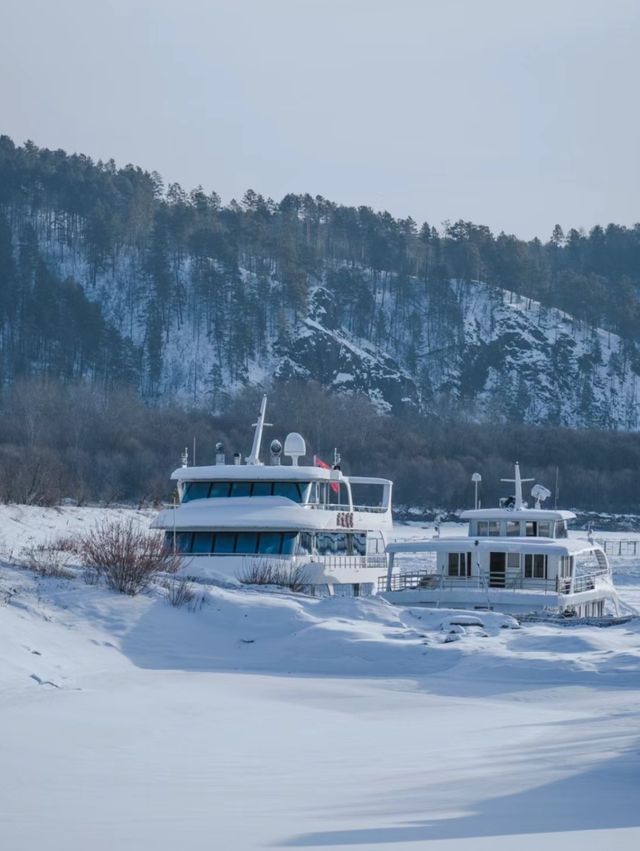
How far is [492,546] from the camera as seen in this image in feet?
124

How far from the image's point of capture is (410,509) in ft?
344

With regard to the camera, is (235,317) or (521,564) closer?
(521,564)

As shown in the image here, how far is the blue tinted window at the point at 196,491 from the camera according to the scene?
39.4 m

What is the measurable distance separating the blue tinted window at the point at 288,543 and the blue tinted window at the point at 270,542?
134 millimetres

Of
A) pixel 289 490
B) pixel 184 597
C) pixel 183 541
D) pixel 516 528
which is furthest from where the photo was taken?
pixel 516 528

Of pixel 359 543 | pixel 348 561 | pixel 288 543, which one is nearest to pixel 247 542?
pixel 288 543

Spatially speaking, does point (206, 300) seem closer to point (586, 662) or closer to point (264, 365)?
point (264, 365)

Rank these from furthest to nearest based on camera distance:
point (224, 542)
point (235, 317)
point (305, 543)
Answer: point (235, 317)
point (305, 543)
point (224, 542)

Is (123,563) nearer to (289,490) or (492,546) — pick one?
(289,490)

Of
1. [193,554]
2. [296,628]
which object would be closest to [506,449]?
[193,554]

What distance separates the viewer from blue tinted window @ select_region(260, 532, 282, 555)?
36928mm

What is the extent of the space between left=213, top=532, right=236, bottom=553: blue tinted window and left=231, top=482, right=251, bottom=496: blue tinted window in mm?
1885

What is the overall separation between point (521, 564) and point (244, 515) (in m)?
8.13

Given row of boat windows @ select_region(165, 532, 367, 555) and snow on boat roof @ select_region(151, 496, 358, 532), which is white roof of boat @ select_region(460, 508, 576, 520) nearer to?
snow on boat roof @ select_region(151, 496, 358, 532)
